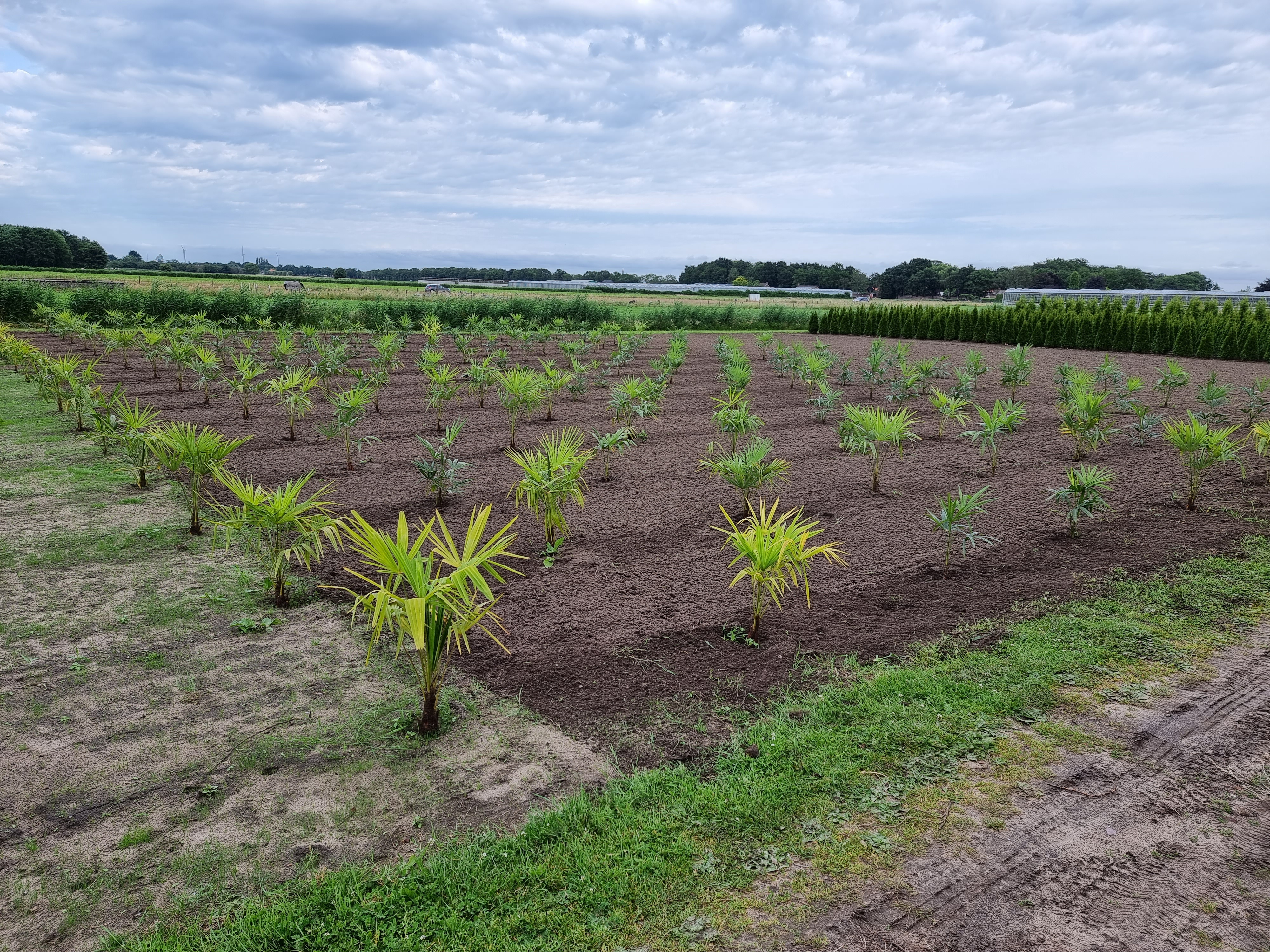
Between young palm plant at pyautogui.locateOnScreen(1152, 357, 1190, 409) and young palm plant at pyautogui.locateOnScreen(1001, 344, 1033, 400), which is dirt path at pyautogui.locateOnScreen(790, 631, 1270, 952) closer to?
young palm plant at pyautogui.locateOnScreen(1001, 344, 1033, 400)

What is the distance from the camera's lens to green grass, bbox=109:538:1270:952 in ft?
7.09

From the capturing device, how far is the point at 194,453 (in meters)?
5.24

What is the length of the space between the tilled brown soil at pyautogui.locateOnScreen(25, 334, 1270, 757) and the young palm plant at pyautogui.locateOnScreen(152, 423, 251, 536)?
1.13 metres

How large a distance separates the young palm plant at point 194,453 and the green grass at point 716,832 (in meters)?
3.67

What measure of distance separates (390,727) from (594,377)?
42.0ft

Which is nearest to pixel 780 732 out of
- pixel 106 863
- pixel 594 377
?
pixel 106 863

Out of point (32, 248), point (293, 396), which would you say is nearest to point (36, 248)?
point (32, 248)

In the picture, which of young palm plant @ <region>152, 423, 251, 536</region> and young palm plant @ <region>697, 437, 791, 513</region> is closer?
young palm plant @ <region>152, 423, 251, 536</region>

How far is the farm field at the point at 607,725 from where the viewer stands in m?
2.29

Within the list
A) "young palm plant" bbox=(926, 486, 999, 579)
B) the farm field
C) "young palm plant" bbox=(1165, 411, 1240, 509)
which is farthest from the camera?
"young palm plant" bbox=(1165, 411, 1240, 509)

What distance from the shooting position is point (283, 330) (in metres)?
15.2

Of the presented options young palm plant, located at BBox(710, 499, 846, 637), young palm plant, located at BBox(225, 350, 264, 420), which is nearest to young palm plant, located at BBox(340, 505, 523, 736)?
young palm plant, located at BBox(710, 499, 846, 637)

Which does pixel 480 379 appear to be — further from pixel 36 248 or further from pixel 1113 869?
pixel 36 248

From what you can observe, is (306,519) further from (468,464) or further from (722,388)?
(722,388)
